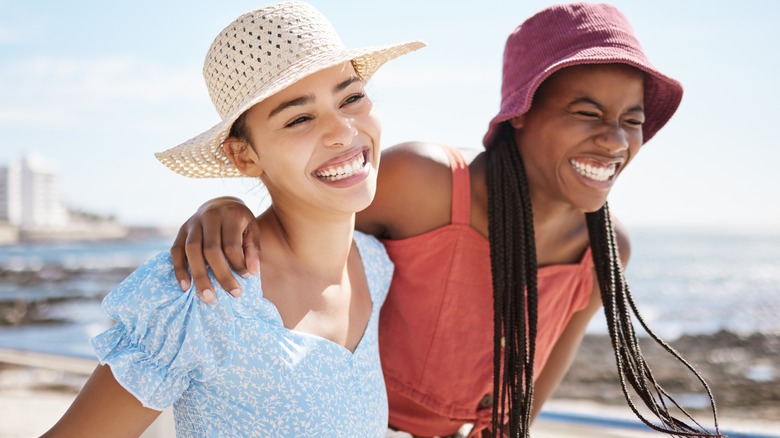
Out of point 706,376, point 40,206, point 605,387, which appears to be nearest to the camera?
point 605,387

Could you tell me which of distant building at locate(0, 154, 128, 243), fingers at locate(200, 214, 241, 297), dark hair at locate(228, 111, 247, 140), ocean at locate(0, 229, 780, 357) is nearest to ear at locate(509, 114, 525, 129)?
dark hair at locate(228, 111, 247, 140)

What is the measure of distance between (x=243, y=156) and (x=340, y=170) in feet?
0.91

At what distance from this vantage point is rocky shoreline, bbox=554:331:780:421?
9.57m

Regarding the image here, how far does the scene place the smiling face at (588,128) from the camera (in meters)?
2.25

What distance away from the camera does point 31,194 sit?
195 feet

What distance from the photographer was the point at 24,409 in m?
5.61

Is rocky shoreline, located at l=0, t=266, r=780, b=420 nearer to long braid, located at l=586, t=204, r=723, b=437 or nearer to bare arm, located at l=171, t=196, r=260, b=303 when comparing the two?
long braid, located at l=586, t=204, r=723, b=437

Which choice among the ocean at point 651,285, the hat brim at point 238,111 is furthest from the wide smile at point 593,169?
the ocean at point 651,285

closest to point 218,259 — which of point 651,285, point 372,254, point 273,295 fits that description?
point 273,295

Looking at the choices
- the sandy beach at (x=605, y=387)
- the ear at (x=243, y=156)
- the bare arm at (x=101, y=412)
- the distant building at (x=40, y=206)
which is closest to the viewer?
the bare arm at (x=101, y=412)

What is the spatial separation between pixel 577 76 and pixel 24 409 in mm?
5290

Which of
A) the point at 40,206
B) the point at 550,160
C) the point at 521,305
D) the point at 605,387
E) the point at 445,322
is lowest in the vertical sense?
the point at 40,206

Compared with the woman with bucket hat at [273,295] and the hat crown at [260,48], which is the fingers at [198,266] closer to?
the woman with bucket hat at [273,295]

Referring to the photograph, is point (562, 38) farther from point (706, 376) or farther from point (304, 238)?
point (706, 376)
